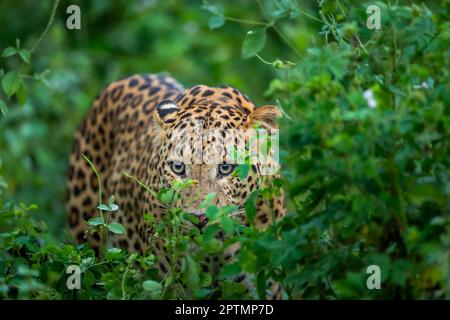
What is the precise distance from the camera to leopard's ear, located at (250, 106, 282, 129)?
6215 millimetres

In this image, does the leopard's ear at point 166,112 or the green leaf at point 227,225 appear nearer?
the green leaf at point 227,225

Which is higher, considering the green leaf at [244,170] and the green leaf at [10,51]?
the green leaf at [10,51]

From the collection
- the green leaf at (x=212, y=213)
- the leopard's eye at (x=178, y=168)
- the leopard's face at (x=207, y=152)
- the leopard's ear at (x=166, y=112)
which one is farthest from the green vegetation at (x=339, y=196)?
the leopard's ear at (x=166, y=112)

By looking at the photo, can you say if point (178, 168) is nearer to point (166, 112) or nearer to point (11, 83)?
point (166, 112)

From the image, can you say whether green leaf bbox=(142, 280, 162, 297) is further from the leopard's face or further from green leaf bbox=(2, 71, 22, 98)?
green leaf bbox=(2, 71, 22, 98)

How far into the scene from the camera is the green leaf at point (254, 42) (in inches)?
209

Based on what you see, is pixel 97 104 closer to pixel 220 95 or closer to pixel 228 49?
pixel 220 95

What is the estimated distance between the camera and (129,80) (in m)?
8.16

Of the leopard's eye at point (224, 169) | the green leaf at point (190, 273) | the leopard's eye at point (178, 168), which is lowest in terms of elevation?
the green leaf at point (190, 273)

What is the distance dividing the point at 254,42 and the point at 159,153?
4.37 feet

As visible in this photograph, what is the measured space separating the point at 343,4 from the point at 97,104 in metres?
2.92

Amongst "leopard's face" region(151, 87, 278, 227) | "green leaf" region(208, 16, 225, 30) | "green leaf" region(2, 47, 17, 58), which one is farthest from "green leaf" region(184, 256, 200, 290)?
"green leaf" region(2, 47, 17, 58)

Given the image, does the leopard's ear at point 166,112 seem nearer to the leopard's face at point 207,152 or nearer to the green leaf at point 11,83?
the leopard's face at point 207,152

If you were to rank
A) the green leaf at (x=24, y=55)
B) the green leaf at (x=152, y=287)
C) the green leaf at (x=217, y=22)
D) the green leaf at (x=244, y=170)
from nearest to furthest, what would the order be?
1. the green leaf at (x=244, y=170)
2. the green leaf at (x=152, y=287)
3. the green leaf at (x=217, y=22)
4. the green leaf at (x=24, y=55)
